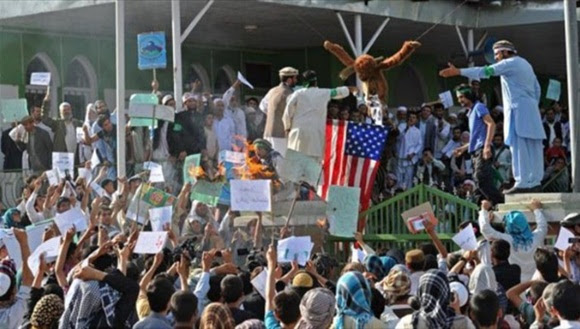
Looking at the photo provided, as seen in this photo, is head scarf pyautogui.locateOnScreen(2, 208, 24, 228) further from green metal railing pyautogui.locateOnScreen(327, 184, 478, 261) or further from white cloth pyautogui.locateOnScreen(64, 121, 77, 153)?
white cloth pyautogui.locateOnScreen(64, 121, 77, 153)

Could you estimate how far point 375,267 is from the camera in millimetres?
11773

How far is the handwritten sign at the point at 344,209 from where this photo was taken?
15391 mm

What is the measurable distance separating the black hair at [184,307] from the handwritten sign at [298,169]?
8.15 meters

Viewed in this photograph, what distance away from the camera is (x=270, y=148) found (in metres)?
17.4

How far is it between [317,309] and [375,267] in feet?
9.58

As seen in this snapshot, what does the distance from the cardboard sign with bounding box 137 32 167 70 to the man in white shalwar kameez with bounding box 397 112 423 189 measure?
13.2ft

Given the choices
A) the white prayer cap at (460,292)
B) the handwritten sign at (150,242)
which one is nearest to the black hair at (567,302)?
the white prayer cap at (460,292)

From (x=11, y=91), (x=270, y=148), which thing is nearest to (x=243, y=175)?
(x=270, y=148)

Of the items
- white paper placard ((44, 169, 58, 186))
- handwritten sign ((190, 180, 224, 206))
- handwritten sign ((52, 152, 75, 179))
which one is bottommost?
handwritten sign ((190, 180, 224, 206))

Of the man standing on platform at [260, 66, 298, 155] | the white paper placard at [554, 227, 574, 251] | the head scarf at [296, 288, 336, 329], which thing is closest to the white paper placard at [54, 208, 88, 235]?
the white paper placard at [554, 227, 574, 251]

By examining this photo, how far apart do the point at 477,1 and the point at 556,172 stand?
7374mm

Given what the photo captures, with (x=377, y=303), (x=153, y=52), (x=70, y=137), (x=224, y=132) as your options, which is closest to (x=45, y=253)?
(x=377, y=303)

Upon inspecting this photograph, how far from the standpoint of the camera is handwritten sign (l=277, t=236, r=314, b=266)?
12047mm

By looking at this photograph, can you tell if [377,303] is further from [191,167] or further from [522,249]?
[191,167]
